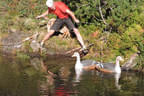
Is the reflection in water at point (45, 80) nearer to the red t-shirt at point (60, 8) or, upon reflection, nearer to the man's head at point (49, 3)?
the red t-shirt at point (60, 8)

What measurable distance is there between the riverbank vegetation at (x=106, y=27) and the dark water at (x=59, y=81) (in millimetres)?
1877

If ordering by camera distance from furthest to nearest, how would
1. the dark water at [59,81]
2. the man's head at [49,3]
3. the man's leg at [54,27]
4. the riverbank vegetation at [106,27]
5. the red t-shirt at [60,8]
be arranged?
the man's leg at [54,27], the riverbank vegetation at [106,27], the red t-shirt at [60,8], the man's head at [49,3], the dark water at [59,81]

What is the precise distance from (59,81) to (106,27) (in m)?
6.39

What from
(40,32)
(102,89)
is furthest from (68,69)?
(40,32)

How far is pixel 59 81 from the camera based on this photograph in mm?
14117

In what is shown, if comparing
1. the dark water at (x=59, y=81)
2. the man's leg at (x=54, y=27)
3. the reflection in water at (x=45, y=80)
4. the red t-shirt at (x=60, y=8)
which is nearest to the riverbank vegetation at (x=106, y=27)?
the man's leg at (x=54, y=27)

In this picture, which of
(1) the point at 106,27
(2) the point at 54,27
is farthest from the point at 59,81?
(1) the point at 106,27

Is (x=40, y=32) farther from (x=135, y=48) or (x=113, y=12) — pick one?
(x=135, y=48)

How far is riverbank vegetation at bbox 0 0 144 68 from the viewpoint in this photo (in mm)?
17562

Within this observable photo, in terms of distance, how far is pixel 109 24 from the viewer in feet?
63.7

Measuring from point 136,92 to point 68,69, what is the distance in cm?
467

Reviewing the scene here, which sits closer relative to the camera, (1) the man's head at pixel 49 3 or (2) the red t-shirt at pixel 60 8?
(1) the man's head at pixel 49 3

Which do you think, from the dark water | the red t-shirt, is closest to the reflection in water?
the dark water

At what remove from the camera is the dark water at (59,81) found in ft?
41.3
